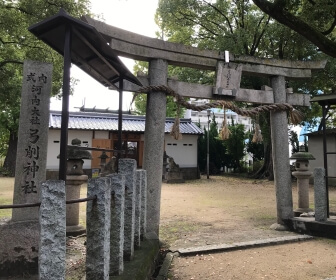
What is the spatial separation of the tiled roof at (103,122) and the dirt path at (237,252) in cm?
1114

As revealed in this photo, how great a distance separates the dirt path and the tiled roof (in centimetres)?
1114

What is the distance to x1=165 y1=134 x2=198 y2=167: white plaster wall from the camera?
2095cm

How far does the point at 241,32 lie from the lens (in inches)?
555

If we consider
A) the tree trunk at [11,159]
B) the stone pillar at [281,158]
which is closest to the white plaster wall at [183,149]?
the tree trunk at [11,159]

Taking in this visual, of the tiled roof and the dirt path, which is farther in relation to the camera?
the tiled roof

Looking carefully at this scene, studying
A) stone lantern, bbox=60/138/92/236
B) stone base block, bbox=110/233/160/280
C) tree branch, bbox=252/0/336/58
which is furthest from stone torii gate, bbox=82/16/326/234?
stone lantern, bbox=60/138/92/236

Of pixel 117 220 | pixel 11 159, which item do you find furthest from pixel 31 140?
pixel 11 159

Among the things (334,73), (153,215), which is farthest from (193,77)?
(153,215)

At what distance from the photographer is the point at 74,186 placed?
19.4ft

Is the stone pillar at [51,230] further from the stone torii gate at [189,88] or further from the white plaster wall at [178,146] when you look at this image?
the white plaster wall at [178,146]

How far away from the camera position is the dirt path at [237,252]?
423 cm

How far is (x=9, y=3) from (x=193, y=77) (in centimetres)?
932

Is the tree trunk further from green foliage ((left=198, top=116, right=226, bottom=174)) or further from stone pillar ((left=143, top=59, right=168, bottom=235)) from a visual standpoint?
stone pillar ((left=143, top=59, right=168, bottom=235))

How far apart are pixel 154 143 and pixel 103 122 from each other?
1582 centimetres
